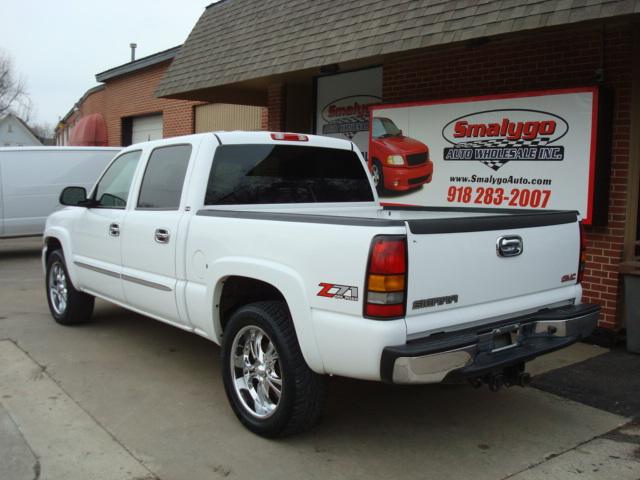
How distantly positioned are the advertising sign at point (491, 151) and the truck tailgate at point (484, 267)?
2398 millimetres

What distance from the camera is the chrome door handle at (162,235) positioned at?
4840 mm

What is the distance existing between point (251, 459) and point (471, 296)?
62.7 inches

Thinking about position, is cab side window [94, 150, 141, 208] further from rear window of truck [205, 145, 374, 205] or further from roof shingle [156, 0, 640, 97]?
roof shingle [156, 0, 640, 97]

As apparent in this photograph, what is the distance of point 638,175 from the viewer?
6.43 meters

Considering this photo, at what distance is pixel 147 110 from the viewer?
18.8m

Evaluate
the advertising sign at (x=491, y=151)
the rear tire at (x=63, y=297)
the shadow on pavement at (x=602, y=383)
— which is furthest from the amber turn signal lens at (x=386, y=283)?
the rear tire at (x=63, y=297)

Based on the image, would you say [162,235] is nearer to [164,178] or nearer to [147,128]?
[164,178]

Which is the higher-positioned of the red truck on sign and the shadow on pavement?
the red truck on sign

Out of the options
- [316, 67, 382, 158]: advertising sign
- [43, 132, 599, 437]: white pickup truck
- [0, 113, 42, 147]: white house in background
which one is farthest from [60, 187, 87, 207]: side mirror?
[0, 113, 42, 147]: white house in background

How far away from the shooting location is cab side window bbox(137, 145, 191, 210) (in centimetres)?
498

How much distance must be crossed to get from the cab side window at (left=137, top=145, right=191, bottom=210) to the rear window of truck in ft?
1.09

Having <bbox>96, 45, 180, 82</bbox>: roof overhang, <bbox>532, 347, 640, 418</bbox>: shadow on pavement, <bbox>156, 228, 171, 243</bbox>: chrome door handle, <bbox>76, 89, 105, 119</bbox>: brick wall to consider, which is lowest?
<bbox>532, 347, 640, 418</bbox>: shadow on pavement

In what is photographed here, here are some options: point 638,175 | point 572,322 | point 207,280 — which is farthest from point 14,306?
point 638,175

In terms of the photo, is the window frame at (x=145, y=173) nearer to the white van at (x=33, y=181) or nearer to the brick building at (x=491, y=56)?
the brick building at (x=491, y=56)
